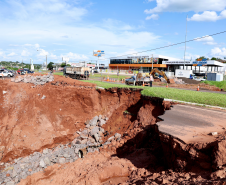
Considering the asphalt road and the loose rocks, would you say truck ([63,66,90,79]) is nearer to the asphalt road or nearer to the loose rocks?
the loose rocks

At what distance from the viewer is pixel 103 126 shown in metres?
16.4

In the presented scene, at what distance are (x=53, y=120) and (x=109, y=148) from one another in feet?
26.9

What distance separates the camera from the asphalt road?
688cm

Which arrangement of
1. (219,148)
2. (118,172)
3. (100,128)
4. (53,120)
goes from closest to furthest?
(219,148) → (118,172) → (100,128) → (53,120)

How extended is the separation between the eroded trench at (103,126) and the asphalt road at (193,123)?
0.47 m

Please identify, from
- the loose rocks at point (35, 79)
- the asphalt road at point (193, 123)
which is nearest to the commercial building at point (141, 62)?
the loose rocks at point (35, 79)

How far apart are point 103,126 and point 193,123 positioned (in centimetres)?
963

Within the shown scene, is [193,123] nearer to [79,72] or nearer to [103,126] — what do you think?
[103,126]

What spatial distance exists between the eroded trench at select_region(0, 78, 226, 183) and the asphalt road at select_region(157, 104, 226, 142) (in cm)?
47

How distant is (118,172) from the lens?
8031 millimetres

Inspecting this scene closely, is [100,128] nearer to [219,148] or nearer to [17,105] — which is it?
[17,105]

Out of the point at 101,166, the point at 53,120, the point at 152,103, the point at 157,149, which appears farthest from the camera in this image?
the point at 53,120

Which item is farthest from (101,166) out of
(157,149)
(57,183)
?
(157,149)

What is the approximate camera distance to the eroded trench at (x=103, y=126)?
6.19m
